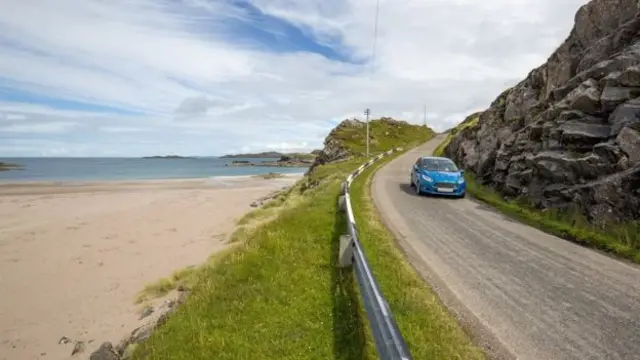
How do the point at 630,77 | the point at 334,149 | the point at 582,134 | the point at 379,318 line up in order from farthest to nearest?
the point at 334,149
the point at 582,134
the point at 630,77
the point at 379,318

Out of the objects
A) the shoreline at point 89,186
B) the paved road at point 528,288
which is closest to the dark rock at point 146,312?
the paved road at point 528,288

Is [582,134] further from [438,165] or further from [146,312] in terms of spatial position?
[146,312]

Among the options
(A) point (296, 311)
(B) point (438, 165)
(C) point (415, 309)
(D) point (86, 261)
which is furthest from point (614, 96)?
(D) point (86, 261)

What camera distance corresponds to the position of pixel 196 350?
562 cm

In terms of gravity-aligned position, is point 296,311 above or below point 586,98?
below

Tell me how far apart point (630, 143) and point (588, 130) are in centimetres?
220

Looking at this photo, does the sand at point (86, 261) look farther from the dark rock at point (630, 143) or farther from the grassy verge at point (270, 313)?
the dark rock at point (630, 143)

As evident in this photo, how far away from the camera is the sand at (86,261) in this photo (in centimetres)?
1138

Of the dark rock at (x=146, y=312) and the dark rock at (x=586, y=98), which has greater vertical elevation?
the dark rock at (x=586, y=98)

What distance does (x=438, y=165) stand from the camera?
1920cm

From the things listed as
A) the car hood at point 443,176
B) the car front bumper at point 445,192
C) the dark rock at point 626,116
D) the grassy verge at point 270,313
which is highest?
the dark rock at point 626,116

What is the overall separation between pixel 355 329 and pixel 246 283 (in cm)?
303

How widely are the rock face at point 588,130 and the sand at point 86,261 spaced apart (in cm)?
Answer: 1438

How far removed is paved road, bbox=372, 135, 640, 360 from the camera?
17.5 ft
